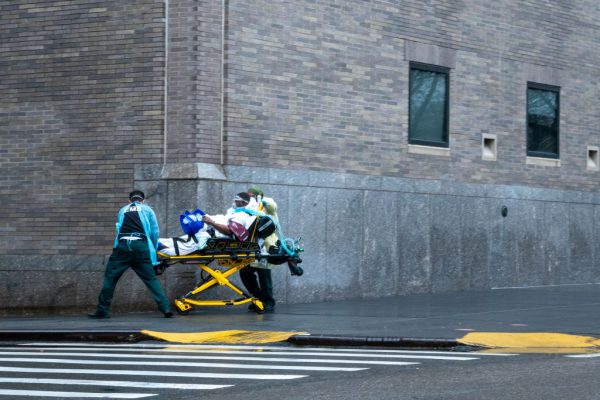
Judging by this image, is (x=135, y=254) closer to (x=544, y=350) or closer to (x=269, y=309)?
(x=269, y=309)

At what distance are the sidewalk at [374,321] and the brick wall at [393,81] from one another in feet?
8.82

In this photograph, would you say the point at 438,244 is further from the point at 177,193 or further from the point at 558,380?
the point at 558,380

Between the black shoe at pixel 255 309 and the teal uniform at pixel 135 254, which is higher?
the teal uniform at pixel 135 254

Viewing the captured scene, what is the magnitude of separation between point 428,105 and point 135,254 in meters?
7.70

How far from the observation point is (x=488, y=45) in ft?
78.5

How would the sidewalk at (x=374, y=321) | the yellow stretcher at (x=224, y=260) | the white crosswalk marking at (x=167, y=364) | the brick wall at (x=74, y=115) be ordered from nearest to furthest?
1. the white crosswalk marking at (x=167, y=364)
2. the sidewalk at (x=374, y=321)
3. the yellow stretcher at (x=224, y=260)
4. the brick wall at (x=74, y=115)

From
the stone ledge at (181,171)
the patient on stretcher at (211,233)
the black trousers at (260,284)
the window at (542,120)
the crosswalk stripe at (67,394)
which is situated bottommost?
the crosswalk stripe at (67,394)

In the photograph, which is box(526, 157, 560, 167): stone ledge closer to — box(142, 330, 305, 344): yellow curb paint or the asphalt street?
the asphalt street

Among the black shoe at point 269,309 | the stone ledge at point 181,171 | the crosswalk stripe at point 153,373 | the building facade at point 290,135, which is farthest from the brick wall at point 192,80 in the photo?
the crosswalk stripe at point 153,373

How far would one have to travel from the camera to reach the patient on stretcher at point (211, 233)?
57.3ft

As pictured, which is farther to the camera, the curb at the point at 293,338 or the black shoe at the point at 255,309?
the black shoe at the point at 255,309

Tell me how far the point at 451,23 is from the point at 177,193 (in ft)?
23.2

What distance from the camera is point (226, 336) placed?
1425 cm

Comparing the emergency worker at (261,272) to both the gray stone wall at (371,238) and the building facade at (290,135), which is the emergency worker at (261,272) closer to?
the gray stone wall at (371,238)
